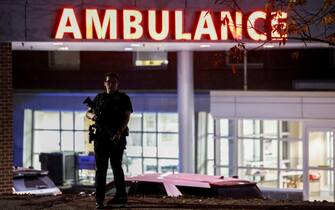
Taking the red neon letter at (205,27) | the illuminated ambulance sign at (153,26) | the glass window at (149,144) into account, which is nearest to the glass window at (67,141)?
the glass window at (149,144)

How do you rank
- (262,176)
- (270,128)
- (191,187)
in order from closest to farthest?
(191,187) < (262,176) < (270,128)

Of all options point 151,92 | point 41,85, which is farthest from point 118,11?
point 41,85

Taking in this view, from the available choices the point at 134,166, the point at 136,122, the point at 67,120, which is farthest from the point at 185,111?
the point at 67,120

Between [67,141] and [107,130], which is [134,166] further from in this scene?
[107,130]

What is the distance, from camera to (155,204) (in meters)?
12.1

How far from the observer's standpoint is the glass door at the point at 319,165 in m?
25.1

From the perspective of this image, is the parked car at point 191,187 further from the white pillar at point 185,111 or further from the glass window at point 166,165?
the glass window at point 166,165

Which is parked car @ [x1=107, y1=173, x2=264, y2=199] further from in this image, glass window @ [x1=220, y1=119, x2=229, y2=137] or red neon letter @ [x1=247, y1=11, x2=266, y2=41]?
glass window @ [x1=220, y1=119, x2=229, y2=137]

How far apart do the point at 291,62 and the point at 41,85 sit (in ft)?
34.7

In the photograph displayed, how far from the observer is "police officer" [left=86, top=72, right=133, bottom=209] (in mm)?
11383

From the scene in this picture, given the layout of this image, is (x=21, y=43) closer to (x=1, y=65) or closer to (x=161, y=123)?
(x=1, y=65)

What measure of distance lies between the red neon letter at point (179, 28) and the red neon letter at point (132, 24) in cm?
91

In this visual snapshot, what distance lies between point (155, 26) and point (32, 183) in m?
5.04

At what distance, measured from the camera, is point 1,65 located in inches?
789
